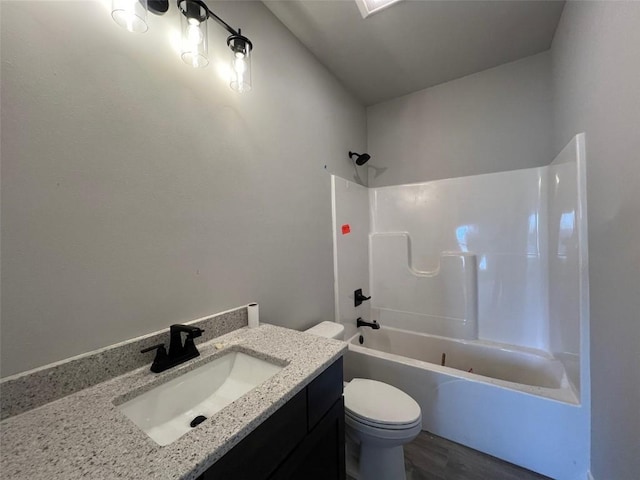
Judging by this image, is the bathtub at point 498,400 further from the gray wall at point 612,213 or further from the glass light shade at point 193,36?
the glass light shade at point 193,36

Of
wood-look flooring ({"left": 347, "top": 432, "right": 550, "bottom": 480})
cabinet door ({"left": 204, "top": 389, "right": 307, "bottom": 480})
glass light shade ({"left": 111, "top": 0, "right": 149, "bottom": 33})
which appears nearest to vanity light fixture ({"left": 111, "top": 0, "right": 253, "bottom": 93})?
glass light shade ({"left": 111, "top": 0, "right": 149, "bottom": 33})

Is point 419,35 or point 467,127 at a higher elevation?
point 419,35

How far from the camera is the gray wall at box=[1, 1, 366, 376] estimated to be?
65cm


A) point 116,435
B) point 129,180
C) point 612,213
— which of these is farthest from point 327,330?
point 612,213

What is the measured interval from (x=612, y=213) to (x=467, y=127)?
1.45m

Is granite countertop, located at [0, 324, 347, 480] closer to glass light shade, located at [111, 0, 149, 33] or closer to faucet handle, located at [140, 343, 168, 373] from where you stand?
faucet handle, located at [140, 343, 168, 373]

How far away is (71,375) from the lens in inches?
27.8

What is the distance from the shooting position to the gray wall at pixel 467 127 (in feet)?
6.13

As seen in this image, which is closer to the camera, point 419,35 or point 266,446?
point 266,446

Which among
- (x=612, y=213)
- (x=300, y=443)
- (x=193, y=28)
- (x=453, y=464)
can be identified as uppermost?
(x=193, y=28)

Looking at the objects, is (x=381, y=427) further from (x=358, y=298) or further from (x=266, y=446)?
(x=358, y=298)

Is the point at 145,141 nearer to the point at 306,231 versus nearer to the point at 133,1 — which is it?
the point at 133,1

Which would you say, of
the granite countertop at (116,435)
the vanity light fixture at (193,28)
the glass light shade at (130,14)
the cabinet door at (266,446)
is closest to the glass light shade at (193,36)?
the vanity light fixture at (193,28)

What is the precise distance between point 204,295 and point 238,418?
599 mm
